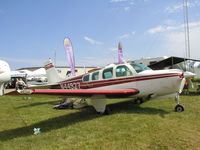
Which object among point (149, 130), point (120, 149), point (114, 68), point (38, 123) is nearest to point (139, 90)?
point (114, 68)

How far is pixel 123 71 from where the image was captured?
21.9ft

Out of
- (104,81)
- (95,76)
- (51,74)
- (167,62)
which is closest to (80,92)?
(104,81)

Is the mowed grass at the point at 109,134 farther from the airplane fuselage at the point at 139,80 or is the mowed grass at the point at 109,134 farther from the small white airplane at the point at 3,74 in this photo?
the small white airplane at the point at 3,74

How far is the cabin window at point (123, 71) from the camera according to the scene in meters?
6.56

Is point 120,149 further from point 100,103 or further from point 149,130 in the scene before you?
point 100,103

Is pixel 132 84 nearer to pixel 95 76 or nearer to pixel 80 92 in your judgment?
pixel 95 76

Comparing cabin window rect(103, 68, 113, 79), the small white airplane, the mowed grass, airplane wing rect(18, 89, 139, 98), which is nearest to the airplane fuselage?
cabin window rect(103, 68, 113, 79)

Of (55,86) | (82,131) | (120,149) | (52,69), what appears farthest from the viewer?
(52,69)

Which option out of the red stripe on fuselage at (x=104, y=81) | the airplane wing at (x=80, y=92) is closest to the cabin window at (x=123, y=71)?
the red stripe on fuselage at (x=104, y=81)

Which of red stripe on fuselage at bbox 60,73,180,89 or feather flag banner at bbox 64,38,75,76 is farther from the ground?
feather flag banner at bbox 64,38,75,76

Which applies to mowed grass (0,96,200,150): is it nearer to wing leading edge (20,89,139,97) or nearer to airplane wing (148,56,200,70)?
wing leading edge (20,89,139,97)

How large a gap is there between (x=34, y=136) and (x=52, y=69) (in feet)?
20.5

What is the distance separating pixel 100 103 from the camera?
20.8ft

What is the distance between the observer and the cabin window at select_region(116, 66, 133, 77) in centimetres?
656
